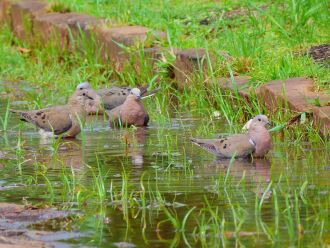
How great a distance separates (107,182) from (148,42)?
17.4 ft

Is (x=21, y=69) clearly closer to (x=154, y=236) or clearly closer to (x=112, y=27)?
(x=112, y=27)

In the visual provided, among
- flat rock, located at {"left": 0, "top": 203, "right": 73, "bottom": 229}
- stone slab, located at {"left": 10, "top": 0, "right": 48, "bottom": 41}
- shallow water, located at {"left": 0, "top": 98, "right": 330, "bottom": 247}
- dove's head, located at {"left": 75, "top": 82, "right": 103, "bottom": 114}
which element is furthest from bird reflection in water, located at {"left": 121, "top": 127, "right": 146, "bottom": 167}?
stone slab, located at {"left": 10, "top": 0, "right": 48, "bottom": 41}

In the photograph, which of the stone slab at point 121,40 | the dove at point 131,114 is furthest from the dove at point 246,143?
the stone slab at point 121,40

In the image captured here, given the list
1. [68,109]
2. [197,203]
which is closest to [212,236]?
[197,203]

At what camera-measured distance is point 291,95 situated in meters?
9.14

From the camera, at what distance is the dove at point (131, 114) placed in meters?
10.1

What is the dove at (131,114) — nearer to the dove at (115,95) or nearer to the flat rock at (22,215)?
the dove at (115,95)

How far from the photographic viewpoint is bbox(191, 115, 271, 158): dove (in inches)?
316

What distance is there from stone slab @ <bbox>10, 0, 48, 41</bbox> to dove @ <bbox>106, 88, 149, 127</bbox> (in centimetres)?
549

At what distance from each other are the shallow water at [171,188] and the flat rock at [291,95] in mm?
326

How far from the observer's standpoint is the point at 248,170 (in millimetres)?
7543

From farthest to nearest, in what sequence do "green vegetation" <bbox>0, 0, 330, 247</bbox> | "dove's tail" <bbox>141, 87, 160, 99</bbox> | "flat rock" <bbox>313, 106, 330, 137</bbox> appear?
"dove's tail" <bbox>141, 87, 160, 99</bbox>, "flat rock" <bbox>313, 106, 330, 137</bbox>, "green vegetation" <bbox>0, 0, 330, 247</bbox>

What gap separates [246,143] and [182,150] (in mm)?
627

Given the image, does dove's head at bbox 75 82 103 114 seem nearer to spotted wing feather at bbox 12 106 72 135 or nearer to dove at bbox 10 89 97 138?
dove at bbox 10 89 97 138
